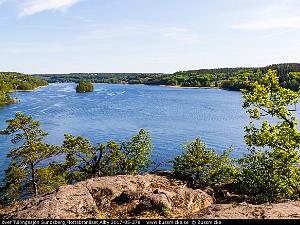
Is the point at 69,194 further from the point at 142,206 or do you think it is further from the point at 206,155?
the point at 206,155

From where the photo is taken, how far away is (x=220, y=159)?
1243 inches

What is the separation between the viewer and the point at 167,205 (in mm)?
19906

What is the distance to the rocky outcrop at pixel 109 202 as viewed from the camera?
19156 mm

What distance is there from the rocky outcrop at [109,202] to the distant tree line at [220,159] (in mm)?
4192

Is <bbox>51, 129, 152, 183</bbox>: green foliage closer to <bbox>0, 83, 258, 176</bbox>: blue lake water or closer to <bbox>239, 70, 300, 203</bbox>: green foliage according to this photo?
<bbox>239, 70, 300, 203</bbox>: green foliage

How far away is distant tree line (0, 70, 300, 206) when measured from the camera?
21.4 m

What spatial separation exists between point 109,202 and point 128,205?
1.26 meters

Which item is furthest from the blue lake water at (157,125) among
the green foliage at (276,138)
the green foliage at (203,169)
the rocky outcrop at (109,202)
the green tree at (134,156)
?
the green foliage at (276,138)

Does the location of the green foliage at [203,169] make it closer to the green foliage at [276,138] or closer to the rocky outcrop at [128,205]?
the rocky outcrop at [128,205]

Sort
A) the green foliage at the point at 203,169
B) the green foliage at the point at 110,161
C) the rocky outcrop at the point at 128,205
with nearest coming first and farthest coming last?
the rocky outcrop at the point at 128,205
the green foliage at the point at 203,169
the green foliage at the point at 110,161

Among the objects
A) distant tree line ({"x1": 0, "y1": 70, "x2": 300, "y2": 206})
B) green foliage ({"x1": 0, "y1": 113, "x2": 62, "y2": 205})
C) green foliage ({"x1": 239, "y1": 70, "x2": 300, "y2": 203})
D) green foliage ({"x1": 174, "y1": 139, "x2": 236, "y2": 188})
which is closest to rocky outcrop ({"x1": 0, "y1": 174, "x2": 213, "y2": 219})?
distant tree line ({"x1": 0, "y1": 70, "x2": 300, "y2": 206})

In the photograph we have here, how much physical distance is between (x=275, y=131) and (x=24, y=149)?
21801mm

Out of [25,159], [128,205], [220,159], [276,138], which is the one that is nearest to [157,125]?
[220,159]

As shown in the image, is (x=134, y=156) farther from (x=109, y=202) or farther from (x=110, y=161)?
(x=109, y=202)
